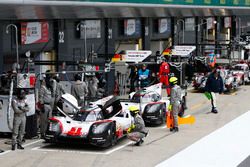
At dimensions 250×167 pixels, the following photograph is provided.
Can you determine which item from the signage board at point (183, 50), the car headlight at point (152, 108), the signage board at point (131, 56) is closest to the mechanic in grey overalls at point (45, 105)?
the car headlight at point (152, 108)

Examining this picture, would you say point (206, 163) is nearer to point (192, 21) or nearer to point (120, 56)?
point (120, 56)

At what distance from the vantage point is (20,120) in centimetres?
1491

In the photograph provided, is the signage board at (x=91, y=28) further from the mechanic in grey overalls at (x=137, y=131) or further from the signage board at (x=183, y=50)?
the mechanic in grey overalls at (x=137, y=131)

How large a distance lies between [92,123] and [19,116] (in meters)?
1.84

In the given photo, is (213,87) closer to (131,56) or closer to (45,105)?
(131,56)

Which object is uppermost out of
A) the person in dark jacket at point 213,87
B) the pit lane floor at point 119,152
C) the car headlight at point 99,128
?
the person in dark jacket at point 213,87

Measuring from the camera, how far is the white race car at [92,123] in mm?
14656

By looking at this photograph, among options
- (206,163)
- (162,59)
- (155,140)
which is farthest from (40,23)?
(206,163)

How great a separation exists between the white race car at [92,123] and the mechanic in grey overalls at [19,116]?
2.26ft

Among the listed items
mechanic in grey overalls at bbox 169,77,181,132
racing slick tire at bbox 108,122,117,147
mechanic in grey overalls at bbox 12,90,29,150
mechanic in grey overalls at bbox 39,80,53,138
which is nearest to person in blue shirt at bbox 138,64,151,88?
mechanic in grey overalls at bbox 169,77,181,132

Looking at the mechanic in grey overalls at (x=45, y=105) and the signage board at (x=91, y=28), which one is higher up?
the signage board at (x=91, y=28)

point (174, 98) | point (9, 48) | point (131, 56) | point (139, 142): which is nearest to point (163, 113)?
point (174, 98)

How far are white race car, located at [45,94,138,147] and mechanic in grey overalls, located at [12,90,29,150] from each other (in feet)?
2.26

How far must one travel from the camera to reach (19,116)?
48.8 ft
